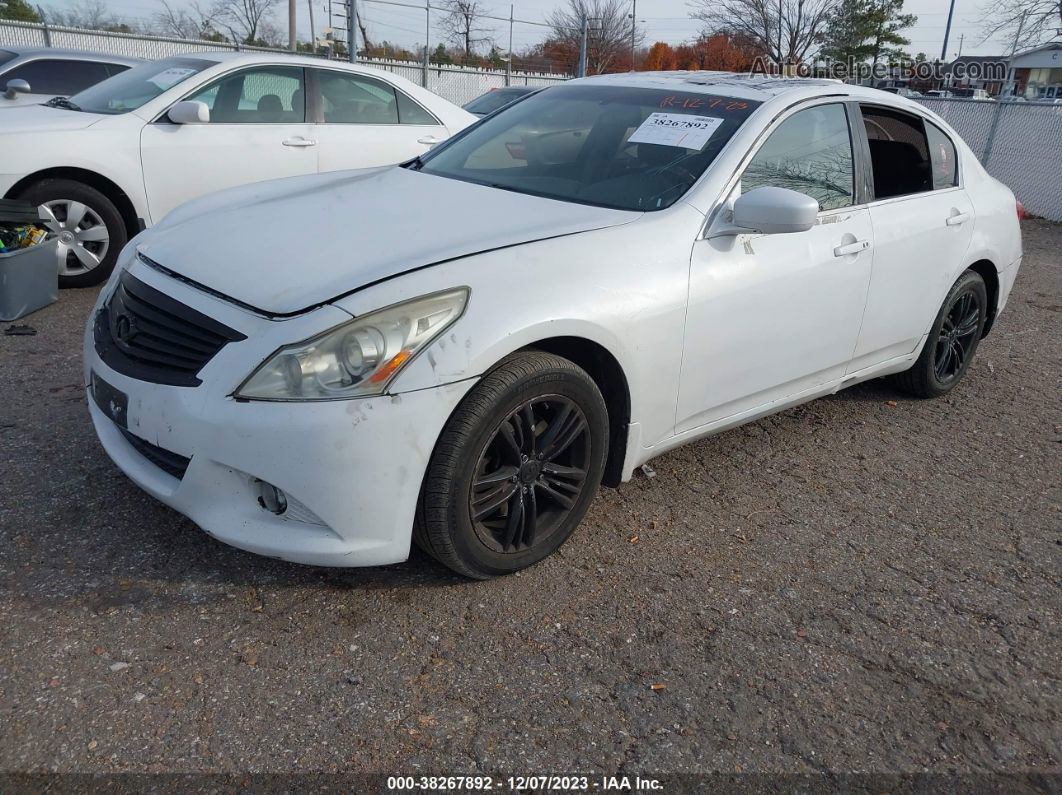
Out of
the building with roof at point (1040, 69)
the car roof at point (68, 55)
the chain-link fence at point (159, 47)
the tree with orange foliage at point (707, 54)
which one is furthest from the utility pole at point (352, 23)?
the building with roof at point (1040, 69)

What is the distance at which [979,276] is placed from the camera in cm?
471

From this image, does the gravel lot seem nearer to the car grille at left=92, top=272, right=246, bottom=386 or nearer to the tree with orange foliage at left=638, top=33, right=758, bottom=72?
the car grille at left=92, top=272, right=246, bottom=386

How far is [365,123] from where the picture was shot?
264 inches

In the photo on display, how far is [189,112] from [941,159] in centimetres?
456

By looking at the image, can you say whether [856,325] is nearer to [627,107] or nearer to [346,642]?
[627,107]

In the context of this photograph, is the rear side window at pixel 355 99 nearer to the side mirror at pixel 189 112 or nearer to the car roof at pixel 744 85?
the side mirror at pixel 189 112

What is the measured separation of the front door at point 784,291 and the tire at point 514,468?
487 mm

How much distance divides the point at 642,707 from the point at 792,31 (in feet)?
120

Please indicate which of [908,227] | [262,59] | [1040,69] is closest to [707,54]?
[1040,69]

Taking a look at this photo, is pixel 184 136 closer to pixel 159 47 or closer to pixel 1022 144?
pixel 1022 144

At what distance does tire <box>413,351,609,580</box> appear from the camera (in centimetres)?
254

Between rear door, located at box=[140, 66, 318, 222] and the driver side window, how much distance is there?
3.66 metres

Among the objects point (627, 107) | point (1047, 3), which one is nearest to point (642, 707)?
point (627, 107)

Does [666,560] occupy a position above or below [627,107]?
below
